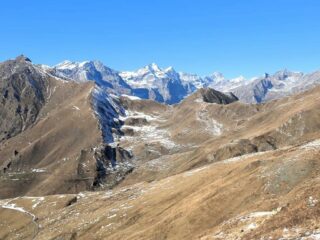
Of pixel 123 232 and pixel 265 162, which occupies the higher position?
pixel 265 162

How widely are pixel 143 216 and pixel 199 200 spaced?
1042 inches

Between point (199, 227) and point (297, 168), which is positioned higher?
point (297, 168)

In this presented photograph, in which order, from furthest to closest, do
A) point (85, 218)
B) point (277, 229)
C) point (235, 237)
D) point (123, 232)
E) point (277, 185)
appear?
1. point (85, 218)
2. point (123, 232)
3. point (277, 185)
4. point (235, 237)
5. point (277, 229)

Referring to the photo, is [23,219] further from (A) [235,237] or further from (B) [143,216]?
(A) [235,237]

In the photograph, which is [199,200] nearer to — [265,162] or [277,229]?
[265,162]

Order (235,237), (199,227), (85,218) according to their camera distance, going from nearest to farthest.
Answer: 1. (235,237)
2. (199,227)
3. (85,218)

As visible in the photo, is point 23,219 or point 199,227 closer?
point 199,227

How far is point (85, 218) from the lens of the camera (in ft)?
481

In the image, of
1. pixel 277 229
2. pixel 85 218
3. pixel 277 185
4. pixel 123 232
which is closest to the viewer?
pixel 277 229

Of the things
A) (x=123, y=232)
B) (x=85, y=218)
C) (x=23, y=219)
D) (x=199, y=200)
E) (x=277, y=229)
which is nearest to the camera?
(x=277, y=229)

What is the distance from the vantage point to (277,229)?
4544cm

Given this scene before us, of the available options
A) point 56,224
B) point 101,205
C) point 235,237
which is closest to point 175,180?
point 101,205

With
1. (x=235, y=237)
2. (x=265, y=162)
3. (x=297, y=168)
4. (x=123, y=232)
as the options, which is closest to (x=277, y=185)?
(x=297, y=168)

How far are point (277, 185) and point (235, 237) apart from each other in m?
30.3
